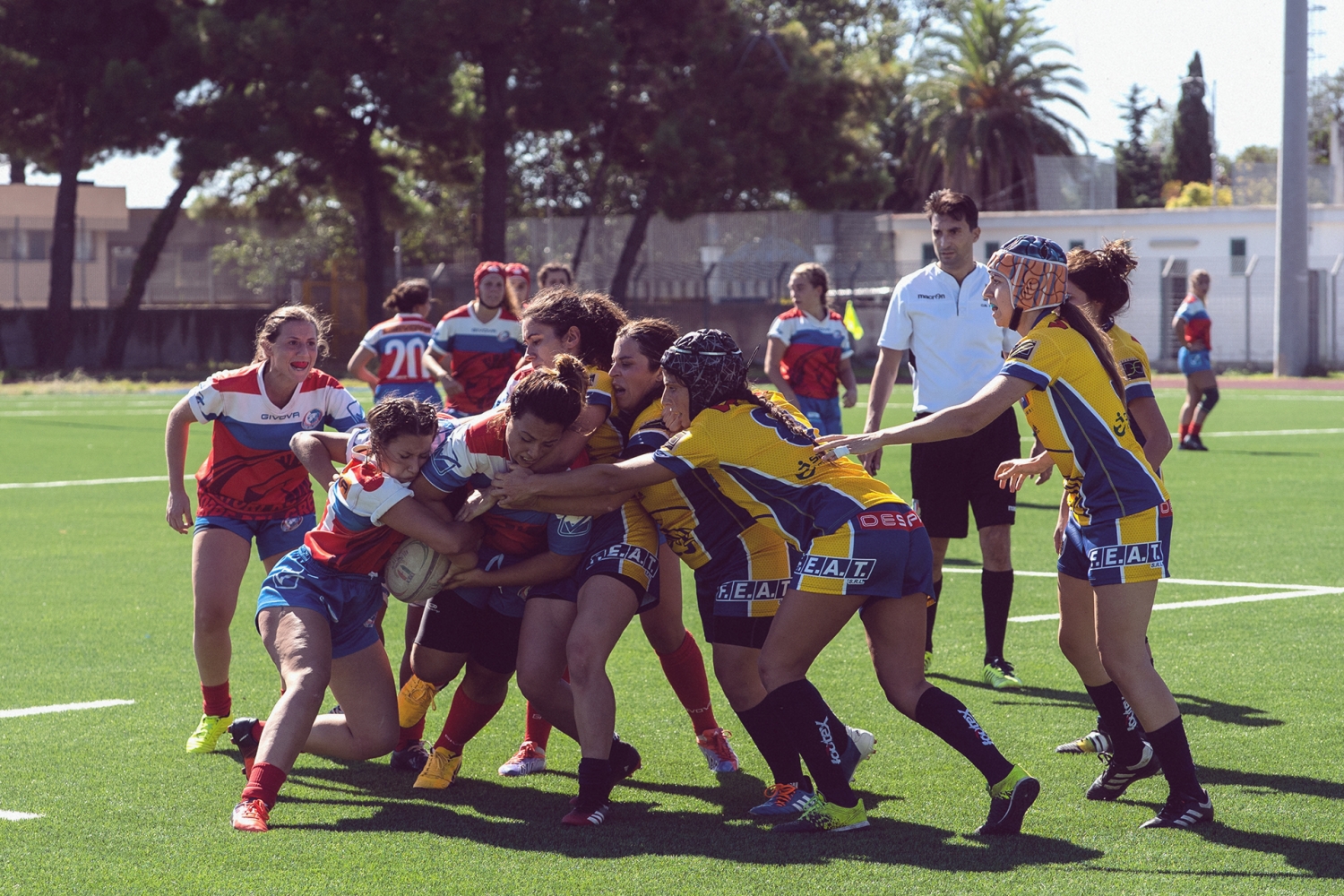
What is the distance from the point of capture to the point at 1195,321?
20141mm

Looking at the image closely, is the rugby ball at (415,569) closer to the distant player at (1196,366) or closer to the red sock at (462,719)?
the red sock at (462,719)

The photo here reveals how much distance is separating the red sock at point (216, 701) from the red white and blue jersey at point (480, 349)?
4.88 m

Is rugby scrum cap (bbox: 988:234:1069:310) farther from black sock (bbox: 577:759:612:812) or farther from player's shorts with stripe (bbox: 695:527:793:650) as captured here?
black sock (bbox: 577:759:612:812)

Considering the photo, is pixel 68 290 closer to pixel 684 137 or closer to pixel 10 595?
pixel 684 137

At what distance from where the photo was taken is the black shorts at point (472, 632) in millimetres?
5734

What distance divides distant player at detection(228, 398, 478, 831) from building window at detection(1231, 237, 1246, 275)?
40.9 metres

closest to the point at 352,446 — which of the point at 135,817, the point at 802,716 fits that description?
the point at 135,817

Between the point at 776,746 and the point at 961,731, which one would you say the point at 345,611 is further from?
the point at 961,731

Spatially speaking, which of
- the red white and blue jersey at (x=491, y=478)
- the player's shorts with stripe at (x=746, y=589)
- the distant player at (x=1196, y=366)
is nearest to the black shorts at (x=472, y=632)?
the red white and blue jersey at (x=491, y=478)

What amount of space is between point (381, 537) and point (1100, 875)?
2.61 metres

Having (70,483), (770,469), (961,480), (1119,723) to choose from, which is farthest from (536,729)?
(70,483)

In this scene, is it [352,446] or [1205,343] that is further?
[1205,343]

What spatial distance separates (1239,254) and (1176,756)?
4085 centimetres

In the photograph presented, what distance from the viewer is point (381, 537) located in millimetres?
5543
